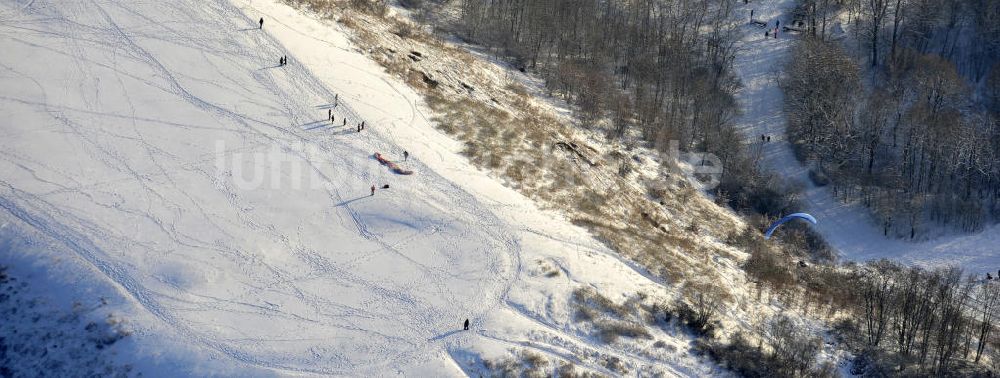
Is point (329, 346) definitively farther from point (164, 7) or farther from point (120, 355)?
point (164, 7)

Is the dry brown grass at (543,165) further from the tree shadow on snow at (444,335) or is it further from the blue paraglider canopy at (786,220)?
the tree shadow on snow at (444,335)

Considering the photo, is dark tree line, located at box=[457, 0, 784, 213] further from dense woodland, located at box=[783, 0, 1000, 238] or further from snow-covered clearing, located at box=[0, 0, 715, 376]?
snow-covered clearing, located at box=[0, 0, 715, 376]

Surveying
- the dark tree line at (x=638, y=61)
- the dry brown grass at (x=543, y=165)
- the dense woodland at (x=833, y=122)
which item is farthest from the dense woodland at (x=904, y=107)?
the dry brown grass at (x=543, y=165)

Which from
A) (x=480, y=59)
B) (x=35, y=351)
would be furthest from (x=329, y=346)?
(x=480, y=59)

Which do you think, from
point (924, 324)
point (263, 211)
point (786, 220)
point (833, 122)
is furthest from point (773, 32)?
point (263, 211)

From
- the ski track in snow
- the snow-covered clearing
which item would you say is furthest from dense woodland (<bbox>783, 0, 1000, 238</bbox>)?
the ski track in snow

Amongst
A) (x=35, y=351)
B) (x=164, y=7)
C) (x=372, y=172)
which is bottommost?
(x=35, y=351)
